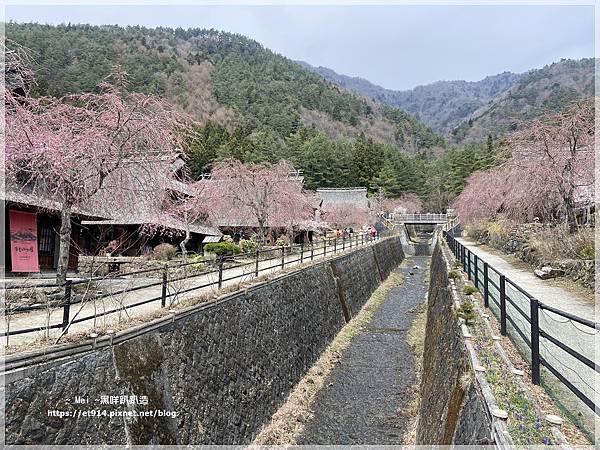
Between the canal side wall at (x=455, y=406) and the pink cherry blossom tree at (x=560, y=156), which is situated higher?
the pink cherry blossom tree at (x=560, y=156)

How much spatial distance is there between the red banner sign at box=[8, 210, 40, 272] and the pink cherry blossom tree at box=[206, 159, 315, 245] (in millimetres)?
8742

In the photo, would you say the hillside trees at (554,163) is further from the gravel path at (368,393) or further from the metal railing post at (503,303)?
the metal railing post at (503,303)

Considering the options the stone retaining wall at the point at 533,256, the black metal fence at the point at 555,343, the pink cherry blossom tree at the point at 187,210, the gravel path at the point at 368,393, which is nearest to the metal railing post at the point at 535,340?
the black metal fence at the point at 555,343

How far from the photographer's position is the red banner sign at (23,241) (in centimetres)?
1091

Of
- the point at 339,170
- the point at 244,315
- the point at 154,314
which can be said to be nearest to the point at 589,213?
the point at 244,315

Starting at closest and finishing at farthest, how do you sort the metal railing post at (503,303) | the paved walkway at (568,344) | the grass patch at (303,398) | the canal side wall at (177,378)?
the paved walkway at (568,344), the canal side wall at (177,378), the metal railing post at (503,303), the grass patch at (303,398)

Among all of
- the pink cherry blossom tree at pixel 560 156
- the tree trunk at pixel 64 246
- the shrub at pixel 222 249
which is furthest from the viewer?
the shrub at pixel 222 249

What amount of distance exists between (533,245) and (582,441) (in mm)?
11615

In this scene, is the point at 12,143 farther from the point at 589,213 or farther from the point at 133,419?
the point at 589,213

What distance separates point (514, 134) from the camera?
15367mm

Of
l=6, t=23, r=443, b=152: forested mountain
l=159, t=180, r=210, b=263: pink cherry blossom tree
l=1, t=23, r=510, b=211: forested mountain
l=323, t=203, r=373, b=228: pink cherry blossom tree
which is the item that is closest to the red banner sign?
l=159, t=180, r=210, b=263: pink cherry blossom tree

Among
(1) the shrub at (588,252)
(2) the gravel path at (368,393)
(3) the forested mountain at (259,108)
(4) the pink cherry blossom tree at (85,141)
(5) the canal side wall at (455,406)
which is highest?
(3) the forested mountain at (259,108)

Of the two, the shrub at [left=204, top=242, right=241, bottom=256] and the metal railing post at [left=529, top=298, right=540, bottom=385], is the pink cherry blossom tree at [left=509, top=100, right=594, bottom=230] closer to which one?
the metal railing post at [left=529, top=298, right=540, bottom=385]

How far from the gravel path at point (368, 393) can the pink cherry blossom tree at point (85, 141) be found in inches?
242
